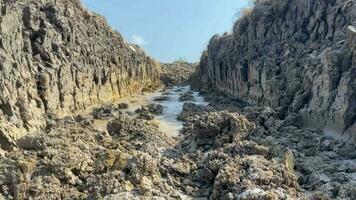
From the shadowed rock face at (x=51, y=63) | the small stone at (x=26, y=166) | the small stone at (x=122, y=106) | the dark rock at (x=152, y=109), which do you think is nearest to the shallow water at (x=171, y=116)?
the dark rock at (x=152, y=109)

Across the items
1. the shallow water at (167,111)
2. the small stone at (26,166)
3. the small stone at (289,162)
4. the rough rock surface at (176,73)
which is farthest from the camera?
the rough rock surface at (176,73)

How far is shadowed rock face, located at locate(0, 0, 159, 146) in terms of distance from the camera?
18.3 metres

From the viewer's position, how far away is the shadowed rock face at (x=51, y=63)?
60.1ft

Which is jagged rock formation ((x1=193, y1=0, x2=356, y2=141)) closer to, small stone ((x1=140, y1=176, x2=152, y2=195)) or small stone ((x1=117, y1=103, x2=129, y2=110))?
small stone ((x1=117, y1=103, x2=129, y2=110))

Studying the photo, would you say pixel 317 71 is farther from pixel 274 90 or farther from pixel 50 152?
pixel 50 152

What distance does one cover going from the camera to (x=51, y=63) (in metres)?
23.5

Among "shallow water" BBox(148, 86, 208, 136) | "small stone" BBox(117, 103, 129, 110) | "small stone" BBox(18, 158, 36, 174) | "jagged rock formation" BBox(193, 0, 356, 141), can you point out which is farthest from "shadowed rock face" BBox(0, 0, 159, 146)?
"jagged rock formation" BBox(193, 0, 356, 141)

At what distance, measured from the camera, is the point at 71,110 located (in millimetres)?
25141

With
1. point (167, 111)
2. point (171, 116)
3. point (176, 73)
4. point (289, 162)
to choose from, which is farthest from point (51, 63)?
point (176, 73)

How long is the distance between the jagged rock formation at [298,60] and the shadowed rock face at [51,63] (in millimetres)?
8422

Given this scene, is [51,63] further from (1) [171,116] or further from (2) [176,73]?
(2) [176,73]

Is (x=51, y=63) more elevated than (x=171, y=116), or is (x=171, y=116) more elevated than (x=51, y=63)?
(x=51, y=63)

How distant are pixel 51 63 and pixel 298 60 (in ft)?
38.0

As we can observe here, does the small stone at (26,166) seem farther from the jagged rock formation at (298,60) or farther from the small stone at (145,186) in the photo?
the jagged rock formation at (298,60)
